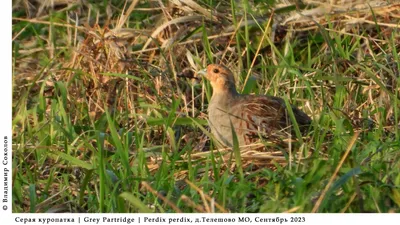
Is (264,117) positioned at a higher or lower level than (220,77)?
lower

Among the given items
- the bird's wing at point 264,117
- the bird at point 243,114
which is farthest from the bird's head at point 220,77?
the bird's wing at point 264,117

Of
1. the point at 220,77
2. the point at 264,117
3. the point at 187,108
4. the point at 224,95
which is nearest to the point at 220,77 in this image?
the point at 220,77

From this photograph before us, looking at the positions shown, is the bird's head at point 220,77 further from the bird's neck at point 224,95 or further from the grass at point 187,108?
the grass at point 187,108

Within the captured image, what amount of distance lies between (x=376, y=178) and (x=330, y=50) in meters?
2.00

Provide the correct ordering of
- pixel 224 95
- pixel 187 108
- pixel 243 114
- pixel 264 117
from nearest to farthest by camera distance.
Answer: pixel 264 117 → pixel 243 114 → pixel 224 95 → pixel 187 108

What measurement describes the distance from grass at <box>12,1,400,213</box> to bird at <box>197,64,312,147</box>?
12cm

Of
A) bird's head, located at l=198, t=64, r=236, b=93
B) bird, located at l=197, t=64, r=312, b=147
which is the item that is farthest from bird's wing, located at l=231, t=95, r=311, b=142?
bird's head, located at l=198, t=64, r=236, b=93

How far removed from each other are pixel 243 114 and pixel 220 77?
31 cm

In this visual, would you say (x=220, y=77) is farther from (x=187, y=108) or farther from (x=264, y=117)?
(x=264, y=117)

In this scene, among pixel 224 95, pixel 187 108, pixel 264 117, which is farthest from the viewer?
pixel 187 108

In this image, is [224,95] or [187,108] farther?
[187,108]

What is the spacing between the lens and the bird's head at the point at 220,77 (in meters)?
6.65

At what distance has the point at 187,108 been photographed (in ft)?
22.2
